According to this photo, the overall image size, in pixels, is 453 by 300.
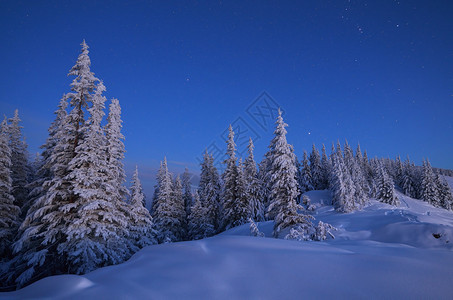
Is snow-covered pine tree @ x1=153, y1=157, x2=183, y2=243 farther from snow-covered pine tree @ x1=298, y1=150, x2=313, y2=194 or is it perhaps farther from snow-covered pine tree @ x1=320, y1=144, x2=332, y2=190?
snow-covered pine tree @ x1=320, y1=144, x2=332, y2=190

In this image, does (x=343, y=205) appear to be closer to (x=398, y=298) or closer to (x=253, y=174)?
(x=253, y=174)

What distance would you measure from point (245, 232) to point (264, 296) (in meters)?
19.7

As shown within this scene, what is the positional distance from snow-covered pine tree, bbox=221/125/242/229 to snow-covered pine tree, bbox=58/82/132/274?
53.6ft

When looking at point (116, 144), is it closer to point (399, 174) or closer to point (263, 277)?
point (263, 277)

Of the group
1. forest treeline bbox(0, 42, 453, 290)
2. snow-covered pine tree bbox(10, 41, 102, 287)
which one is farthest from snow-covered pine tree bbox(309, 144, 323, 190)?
snow-covered pine tree bbox(10, 41, 102, 287)

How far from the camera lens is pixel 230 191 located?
2769cm

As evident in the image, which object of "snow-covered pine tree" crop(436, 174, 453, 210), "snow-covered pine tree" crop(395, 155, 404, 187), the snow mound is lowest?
"snow-covered pine tree" crop(436, 174, 453, 210)

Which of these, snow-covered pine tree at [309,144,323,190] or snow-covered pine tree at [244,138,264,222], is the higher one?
snow-covered pine tree at [309,144,323,190]

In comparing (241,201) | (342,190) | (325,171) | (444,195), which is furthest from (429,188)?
(241,201)

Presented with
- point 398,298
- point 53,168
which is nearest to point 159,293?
point 398,298

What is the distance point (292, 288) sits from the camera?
2.66 metres

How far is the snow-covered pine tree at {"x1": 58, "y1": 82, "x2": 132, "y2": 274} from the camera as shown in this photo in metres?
10.4

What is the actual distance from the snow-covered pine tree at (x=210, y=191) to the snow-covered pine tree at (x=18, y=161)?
61.7ft

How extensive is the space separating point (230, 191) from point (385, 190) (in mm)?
39837
